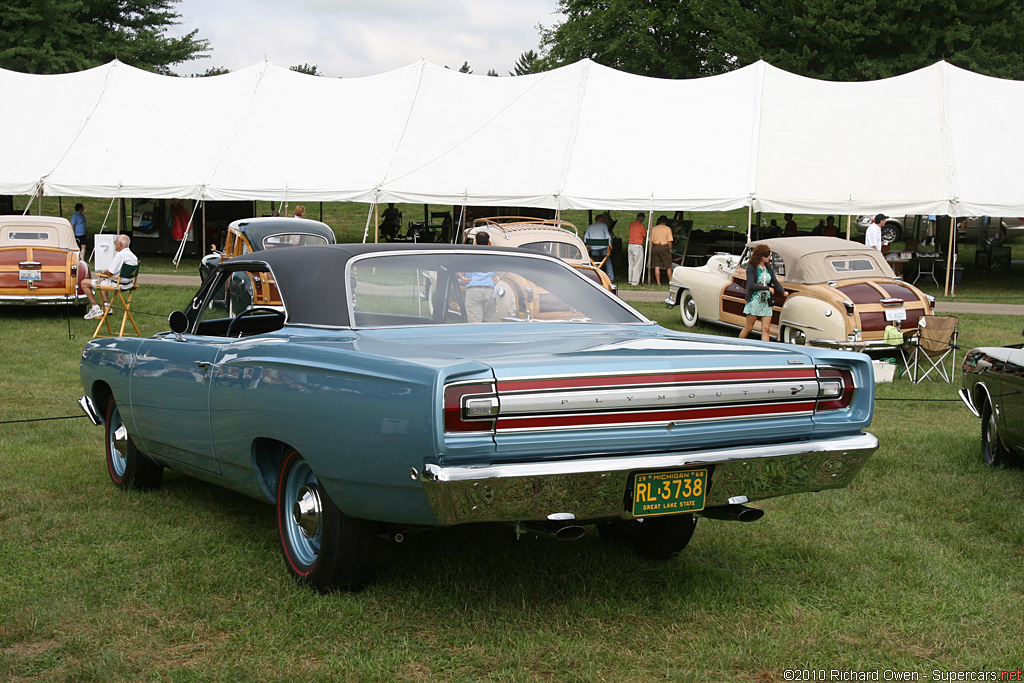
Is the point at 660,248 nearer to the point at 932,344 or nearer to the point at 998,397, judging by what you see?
the point at 932,344

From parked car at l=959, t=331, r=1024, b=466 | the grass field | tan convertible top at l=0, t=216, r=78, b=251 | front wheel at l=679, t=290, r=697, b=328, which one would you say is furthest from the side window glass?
tan convertible top at l=0, t=216, r=78, b=251

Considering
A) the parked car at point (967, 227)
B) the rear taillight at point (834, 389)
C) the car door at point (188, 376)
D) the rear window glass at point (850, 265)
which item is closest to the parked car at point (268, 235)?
the rear window glass at point (850, 265)

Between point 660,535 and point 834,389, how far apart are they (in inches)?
50.1

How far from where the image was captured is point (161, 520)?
5871 millimetres

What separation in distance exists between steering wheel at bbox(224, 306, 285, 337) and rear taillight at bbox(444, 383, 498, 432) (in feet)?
5.29

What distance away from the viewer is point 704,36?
52.2 m

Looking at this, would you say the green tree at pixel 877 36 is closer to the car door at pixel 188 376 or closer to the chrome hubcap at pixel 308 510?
the car door at pixel 188 376

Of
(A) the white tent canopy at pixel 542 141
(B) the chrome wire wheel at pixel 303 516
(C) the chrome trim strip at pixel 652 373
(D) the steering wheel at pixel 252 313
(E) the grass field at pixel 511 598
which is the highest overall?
(A) the white tent canopy at pixel 542 141

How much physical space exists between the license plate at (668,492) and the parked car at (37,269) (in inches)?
558

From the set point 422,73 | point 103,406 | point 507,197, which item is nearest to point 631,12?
point 422,73

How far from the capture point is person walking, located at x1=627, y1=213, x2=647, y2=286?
2367 cm

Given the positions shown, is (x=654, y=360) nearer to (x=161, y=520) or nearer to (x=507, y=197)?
(x=161, y=520)

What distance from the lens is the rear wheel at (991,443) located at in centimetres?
748

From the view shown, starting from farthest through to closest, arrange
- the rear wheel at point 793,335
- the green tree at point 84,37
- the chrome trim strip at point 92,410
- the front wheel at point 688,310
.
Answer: the green tree at point 84,37 < the front wheel at point 688,310 < the rear wheel at point 793,335 < the chrome trim strip at point 92,410
